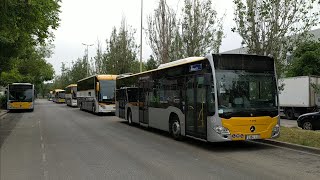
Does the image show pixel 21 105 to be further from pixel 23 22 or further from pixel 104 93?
pixel 23 22

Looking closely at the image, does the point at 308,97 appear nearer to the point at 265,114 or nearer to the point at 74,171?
the point at 265,114

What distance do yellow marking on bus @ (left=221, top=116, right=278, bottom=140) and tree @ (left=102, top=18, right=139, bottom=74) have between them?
113ft

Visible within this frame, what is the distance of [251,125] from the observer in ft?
40.0

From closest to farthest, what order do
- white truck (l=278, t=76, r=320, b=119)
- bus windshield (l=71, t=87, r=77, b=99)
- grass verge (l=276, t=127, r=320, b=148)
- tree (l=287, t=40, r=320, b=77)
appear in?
grass verge (l=276, t=127, r=320, b=148), white truck (l=278, t=76, r=320, b=119), tree (l=287, t=40, r=320, b=77), bus windshield (l=71, t=87, r=77, b=99)

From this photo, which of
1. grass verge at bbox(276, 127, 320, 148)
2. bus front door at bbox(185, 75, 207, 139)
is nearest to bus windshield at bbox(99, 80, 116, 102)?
bus front door at bbox(185, 75, 207, 139)

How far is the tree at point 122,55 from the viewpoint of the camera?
152 feet

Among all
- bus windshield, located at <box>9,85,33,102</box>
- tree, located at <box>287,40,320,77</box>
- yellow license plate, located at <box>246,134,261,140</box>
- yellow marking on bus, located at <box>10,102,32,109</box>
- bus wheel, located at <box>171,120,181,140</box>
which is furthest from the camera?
bus windshield, located at <box>9,85,33,102</box>

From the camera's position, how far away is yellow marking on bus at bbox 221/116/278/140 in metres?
12.0

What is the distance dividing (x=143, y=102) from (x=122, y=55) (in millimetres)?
27586

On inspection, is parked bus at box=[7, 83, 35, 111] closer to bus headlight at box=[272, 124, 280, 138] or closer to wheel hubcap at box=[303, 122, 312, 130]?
wheel hubcap at box=[303, 122, 312, 130]

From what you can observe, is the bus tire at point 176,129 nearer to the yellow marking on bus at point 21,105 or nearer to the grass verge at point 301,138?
the grass verge at point 301,138

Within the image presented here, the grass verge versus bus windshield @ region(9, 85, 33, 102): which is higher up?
bus windshield @ region(9, 85, 33, 102)

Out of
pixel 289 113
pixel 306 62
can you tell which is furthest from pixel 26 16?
pixel 306 62

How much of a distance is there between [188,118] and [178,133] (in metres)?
1.16
